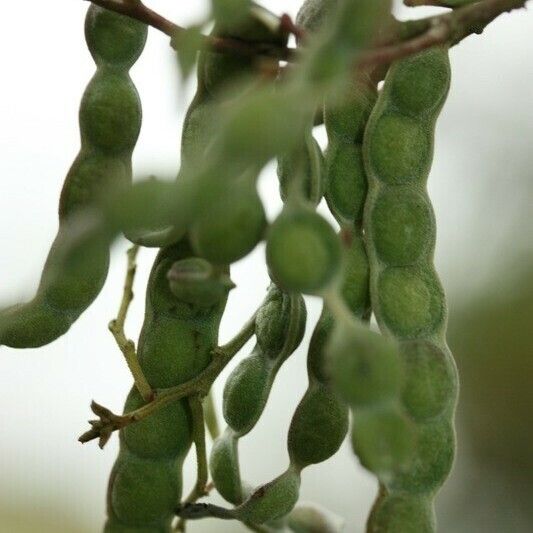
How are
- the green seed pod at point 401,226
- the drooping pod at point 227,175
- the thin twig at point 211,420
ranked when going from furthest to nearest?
1. the thin twig at point 211,420
2. the green seed pod at point 401,226
3. the drooping pod at point 227,175

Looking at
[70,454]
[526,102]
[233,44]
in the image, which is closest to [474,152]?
[526,102]

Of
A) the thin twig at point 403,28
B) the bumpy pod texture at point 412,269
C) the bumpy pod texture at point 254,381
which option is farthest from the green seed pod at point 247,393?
the thin twig at point 403,28

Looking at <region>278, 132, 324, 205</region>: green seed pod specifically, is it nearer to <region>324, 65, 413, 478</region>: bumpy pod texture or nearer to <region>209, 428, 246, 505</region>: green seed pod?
<region>324, 65, 413, 478</region>: bumpy pod texture

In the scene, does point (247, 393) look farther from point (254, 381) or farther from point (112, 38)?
point (112, 38)

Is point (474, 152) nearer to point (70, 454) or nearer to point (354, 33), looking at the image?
point (70, 454)

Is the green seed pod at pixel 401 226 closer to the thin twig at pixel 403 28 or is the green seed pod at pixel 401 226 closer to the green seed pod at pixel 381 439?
the thin twig at pixel 403 28

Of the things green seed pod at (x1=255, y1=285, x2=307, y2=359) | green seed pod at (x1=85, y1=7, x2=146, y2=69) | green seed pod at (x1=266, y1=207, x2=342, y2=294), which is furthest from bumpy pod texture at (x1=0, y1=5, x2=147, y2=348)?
green seed pod at (x1=266, y1=207, x2=342, y2=294)

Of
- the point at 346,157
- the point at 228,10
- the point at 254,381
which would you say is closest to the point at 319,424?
the point at 254,381

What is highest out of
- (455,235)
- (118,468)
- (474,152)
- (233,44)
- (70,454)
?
(474,152)
